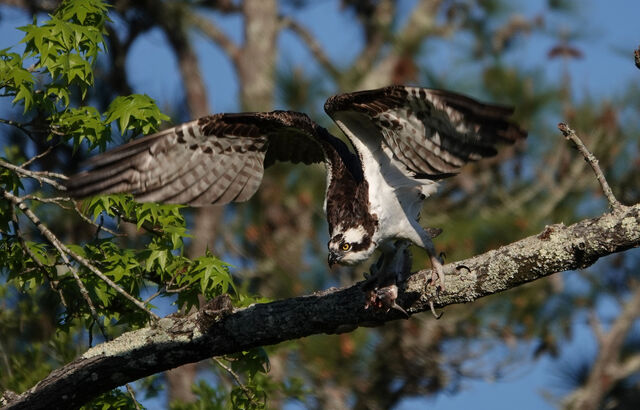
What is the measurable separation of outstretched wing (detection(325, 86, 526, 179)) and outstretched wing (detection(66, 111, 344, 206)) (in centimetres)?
49

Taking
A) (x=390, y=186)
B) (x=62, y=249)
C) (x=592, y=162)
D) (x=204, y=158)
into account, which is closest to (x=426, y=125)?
(x=390, y=186)

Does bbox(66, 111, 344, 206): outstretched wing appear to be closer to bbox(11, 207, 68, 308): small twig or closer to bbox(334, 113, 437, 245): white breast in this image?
bbox(334, 113, 437, 245): white breast

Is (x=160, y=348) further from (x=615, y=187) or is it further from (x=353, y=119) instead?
(x=615, y=187)

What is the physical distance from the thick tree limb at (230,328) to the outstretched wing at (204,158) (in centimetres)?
88

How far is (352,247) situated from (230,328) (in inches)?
36.5

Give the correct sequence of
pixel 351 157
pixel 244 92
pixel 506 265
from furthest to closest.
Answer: pixel 244 92 → pixel 351 157 → pixel 506 265

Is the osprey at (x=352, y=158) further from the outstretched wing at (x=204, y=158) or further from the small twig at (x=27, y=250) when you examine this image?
the small twig at (x=27, y=250)

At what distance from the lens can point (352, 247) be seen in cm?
549

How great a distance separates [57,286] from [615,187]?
701cm

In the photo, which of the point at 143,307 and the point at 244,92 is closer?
the point at 143,307

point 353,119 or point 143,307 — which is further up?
point 353,119

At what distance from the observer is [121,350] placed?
5137mm

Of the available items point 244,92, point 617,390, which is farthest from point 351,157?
point 244,92

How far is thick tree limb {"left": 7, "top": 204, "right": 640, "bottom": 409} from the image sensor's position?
197 inches
